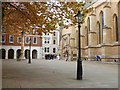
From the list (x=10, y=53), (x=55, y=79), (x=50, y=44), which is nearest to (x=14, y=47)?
(x=10, y=53)

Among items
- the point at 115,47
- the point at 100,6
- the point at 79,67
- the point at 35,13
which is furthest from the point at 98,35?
the point at 79,67

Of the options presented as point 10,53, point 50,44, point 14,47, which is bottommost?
point 10,53

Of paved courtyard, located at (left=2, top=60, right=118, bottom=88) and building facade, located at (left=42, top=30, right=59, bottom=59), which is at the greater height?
building facade, located at (left=42, top=30, right=59, bottom=59)

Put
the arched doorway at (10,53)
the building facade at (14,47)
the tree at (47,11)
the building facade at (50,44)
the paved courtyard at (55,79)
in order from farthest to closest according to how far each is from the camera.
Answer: the building facade at (50,44), the arched doorway at (10,53), the building facade at (14,47), the tree at (47,11), the paved courtyard at (55,79)

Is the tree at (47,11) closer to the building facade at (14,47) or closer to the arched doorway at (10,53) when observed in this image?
the building facade at (14,47)

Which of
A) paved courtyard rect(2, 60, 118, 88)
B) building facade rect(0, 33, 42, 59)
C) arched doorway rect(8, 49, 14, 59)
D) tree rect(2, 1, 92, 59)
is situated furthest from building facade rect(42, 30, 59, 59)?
paved courtyard rect(2, 60, 118, 88)

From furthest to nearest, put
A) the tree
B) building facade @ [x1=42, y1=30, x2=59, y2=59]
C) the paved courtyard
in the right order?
building facade @ [x1=42, y1=30, x2=59, y2=59] → the tree → the paved courtyard

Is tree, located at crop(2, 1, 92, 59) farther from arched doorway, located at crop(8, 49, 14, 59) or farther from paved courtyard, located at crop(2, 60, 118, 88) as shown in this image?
arched doorway, located at crop(8, 49, 14, 59)

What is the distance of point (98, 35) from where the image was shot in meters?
48.5

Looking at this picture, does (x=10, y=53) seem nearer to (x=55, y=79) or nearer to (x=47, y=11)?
(x=47, y=11)

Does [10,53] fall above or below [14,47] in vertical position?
below

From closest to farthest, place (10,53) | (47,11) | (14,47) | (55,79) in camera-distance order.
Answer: (55,79), (47,11), (14,47), (10,53)

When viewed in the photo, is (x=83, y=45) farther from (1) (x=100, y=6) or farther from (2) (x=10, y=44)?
(2) (x=10, y=44)

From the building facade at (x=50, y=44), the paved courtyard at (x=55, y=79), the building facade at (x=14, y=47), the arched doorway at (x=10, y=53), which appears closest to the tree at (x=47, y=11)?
the paved courtyard at (x=55, y=79)
